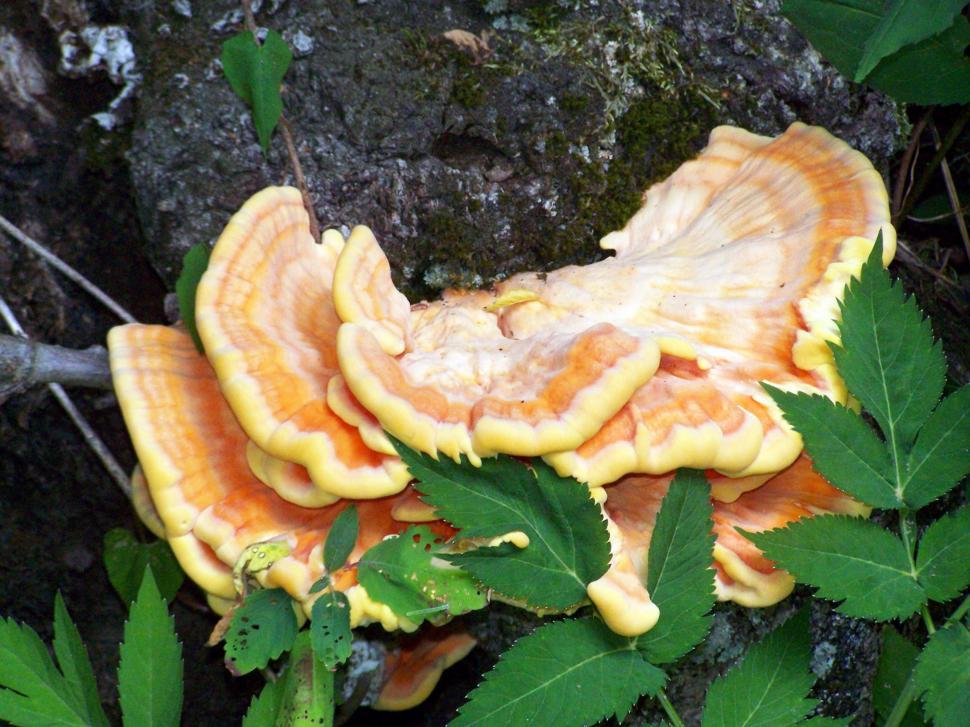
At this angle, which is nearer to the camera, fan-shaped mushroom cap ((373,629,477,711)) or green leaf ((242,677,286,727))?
green leaf ((242,677,286,727))

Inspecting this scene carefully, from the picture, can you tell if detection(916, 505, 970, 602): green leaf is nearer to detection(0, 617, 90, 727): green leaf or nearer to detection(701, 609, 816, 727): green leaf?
detection(701, 609, 816, 727): green leaf

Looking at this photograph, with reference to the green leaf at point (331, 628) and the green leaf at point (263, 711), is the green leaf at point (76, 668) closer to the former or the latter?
the green leaf at point (263, 711)

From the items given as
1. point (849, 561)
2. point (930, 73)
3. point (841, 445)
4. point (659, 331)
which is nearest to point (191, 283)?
point (659, 331)

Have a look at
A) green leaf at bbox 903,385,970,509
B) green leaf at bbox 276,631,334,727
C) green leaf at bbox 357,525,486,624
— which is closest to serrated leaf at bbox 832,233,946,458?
green leaf at bbox 903,385,970,509

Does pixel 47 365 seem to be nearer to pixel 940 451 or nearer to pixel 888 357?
pixel 888 357

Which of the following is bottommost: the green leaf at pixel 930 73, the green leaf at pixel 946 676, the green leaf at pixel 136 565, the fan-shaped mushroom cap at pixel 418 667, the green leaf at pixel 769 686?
the fan-shaped mushroom cap at pixel 418 667

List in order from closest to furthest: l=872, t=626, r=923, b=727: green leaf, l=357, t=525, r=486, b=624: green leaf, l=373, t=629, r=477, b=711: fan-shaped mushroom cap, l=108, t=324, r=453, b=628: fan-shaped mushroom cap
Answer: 1. l=357, t=525, r=486, b=624: green leaf
2. l=108, t=324, r=453, b=628: fan-shaped mushroom cap
3. l=872, t=626, r=923, b=727: green leaf
4. l=373, t=629, r=477, b=711: fan-shaped mushroom cap

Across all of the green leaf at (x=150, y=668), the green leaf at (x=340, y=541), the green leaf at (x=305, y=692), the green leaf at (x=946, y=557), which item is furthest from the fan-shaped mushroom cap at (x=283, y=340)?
the green leaf at (x=946, y=557)
